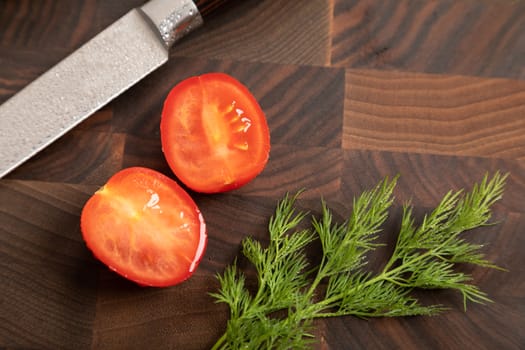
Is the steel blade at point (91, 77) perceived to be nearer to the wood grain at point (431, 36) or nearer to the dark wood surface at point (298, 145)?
the dark wood surface at point (298, 145)

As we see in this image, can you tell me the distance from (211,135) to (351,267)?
0.36 metres

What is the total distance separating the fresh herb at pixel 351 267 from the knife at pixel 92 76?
0.38m

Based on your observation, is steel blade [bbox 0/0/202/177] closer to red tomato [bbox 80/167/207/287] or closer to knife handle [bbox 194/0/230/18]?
knife handle [bbox 194/0/230/18]

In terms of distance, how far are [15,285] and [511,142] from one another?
3.28ft

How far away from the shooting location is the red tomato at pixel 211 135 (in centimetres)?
139

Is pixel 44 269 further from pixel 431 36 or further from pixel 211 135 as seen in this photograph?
pixel 431 36

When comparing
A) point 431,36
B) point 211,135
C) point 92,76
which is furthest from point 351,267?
point 92,76

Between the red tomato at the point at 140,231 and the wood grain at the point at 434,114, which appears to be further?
the wood grain at the point at 434,114

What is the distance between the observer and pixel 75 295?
4.75 ft

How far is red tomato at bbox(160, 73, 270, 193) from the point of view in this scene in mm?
1394

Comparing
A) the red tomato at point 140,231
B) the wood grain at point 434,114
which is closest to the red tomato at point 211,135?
the red tomato at point 140,231

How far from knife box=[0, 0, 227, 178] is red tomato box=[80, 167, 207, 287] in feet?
0.53

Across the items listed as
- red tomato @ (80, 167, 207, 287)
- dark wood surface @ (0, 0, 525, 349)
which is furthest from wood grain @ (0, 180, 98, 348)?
red tomato @ (80, 167, 207, 287)

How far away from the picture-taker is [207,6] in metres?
1.45
